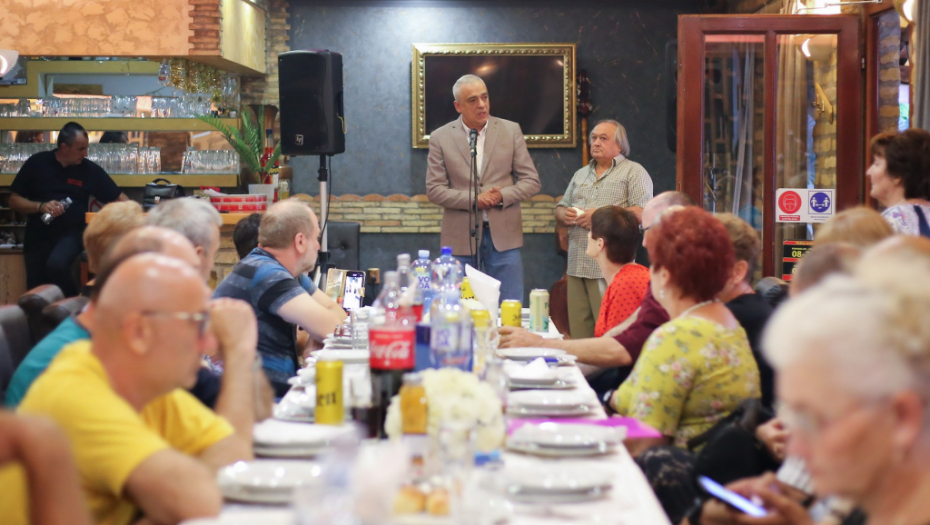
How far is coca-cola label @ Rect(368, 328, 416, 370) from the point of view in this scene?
195 cm

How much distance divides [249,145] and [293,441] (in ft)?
18.8

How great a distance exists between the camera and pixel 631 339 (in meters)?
3.15

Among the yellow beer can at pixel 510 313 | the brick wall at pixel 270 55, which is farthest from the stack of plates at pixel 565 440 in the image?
the brick wall at pixel 270 55

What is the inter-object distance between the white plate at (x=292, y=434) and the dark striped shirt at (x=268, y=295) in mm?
1186

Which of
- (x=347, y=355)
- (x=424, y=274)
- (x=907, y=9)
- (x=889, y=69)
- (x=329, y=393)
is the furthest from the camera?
(x=889, y=69)

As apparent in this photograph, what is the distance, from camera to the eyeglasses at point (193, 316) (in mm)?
1540

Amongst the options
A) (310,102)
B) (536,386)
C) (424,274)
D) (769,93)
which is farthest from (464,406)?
(310,102)

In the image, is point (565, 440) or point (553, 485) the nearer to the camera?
point (553, 485)

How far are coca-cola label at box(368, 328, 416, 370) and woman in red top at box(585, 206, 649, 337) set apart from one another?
6.44 feet

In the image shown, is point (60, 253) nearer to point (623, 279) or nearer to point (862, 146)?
point (623, 279)

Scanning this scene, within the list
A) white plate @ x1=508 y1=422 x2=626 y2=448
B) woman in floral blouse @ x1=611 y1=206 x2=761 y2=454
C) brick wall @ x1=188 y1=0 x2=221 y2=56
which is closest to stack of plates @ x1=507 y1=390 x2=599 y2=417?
woman in floral blouse @ x1=611 y1=206 x2=761 y2=454

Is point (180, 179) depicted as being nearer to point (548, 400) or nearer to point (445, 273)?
point (445, 273)

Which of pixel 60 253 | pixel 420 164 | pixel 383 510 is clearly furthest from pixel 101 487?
pixel 420 164

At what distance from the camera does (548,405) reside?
2318 millimetres
